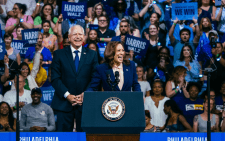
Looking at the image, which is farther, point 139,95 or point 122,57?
point 122,57

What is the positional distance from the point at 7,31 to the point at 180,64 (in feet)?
10.0

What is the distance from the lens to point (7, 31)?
17.9 ft

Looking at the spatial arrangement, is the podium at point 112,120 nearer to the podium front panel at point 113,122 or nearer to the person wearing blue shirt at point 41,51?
the podium front panel at point 113,122

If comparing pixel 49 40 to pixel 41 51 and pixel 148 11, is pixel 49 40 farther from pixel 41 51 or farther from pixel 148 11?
pixel 148 11

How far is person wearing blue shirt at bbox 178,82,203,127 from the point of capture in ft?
17.5

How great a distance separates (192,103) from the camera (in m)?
5.36

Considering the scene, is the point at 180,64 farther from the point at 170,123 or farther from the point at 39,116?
the point at 39,116

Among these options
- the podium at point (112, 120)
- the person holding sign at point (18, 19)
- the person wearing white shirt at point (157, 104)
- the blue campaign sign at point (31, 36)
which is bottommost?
the person wearing white shirt at point (157, 104)

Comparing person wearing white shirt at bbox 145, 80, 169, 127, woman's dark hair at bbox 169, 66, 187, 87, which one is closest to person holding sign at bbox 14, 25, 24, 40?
person wearing white shirt at bbox 145, 80, 169, 127

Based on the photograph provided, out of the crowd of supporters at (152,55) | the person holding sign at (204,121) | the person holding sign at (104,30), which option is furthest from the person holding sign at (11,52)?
the person holding sign at (204,121)

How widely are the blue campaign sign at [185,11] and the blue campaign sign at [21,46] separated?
262 centimetres

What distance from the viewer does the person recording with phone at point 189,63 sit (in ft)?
17.7

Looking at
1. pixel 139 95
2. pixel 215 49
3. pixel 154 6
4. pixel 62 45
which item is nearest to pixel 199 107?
pixel 215 49

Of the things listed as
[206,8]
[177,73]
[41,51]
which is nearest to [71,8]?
[41,51]
